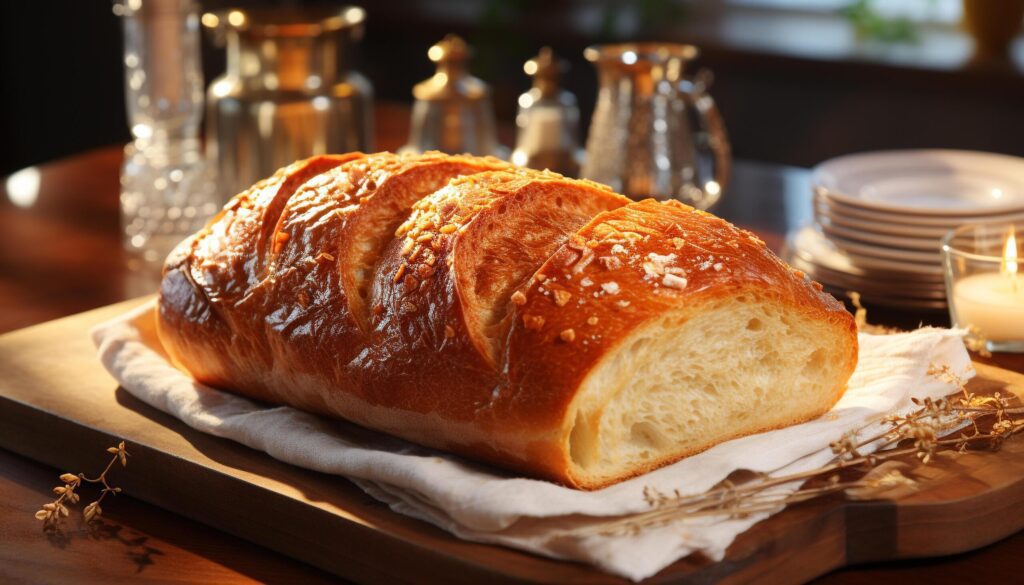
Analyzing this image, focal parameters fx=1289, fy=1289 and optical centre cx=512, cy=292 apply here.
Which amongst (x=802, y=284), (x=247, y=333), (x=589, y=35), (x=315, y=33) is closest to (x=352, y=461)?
(x=247, y=333)

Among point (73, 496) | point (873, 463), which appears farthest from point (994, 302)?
point (73, 496)

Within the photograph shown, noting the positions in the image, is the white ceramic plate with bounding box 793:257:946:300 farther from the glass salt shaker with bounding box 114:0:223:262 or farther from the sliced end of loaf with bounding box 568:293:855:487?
Result: the glass salt shaker with bounding box 114:0:223:262

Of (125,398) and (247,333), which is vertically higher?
(247,333)

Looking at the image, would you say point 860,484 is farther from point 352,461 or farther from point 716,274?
point 352,461

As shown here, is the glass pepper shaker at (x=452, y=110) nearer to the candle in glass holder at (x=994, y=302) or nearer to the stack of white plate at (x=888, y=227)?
the stack of white plate at (x=888, y=227)

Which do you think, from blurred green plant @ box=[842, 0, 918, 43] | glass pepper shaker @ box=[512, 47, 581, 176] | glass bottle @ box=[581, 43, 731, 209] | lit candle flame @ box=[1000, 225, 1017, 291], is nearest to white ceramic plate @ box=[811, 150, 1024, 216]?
glass bottle @ box=[581, 43, 731, 209]

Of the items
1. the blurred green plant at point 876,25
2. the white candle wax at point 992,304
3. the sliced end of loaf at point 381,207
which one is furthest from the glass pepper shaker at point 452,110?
the blurred green plant at point 876,25
